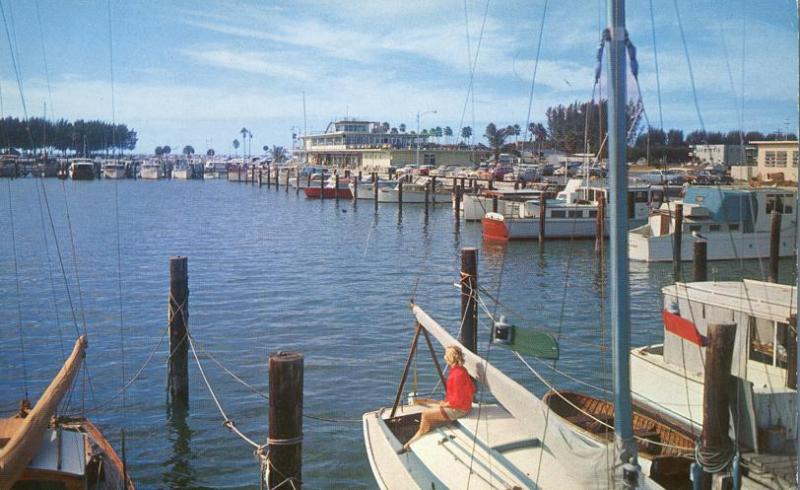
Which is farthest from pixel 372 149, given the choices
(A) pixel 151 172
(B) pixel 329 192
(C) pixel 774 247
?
(C) pixel 774 247

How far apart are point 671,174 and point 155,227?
57056 mm

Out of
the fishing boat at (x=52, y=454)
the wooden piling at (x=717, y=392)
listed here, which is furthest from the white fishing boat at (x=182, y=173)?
the wooden piling at (x=717, y=392)

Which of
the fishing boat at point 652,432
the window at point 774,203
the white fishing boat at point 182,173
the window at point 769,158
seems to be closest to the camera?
the fishing boat at point 652,432

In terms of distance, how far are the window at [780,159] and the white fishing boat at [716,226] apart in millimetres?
12715

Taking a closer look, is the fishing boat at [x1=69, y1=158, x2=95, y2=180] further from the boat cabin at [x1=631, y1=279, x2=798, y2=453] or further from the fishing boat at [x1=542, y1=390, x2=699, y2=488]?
the fishing boat at [x1=542, y1=390, x2=699, y2=488]

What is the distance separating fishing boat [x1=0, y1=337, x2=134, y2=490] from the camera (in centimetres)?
932

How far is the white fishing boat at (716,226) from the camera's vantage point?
3772 centimetres

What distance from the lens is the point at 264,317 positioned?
2612 centimetres

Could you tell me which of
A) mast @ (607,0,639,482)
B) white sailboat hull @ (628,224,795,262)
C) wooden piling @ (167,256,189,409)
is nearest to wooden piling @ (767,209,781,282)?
white sailboat hull @ (628,224,795,262)

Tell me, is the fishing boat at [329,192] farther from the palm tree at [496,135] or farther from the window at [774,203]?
the palm tree at [496,135]

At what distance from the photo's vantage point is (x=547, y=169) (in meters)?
103

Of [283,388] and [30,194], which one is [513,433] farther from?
[30,194]

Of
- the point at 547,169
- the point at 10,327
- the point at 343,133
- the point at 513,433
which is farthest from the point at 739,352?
the point at 343,133

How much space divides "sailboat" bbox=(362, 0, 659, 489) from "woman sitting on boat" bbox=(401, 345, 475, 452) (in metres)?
0.10
